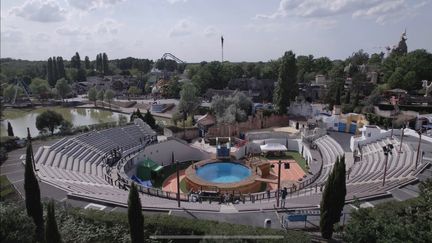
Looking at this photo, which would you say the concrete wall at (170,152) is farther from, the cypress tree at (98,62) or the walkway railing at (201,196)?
the cypress tree at (98,62)

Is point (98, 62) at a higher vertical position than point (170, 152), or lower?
higher

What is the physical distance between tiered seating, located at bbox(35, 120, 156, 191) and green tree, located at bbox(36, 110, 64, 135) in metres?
12.5

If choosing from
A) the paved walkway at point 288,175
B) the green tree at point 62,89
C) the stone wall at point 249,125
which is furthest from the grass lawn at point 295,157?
the green tree at point 62,89

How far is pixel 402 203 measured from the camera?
13.0 metres

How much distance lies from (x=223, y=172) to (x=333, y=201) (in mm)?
17367

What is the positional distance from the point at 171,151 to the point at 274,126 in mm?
17800

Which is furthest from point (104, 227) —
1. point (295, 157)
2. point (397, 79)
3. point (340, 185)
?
point (397, 79)

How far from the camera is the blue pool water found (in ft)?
90.2

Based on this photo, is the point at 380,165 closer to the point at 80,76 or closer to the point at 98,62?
the point at 80,76

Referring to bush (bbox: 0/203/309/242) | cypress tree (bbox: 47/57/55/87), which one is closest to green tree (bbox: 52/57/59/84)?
cypress tree (bbox: 47/57/55/87)

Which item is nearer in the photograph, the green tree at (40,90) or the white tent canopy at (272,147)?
the white tent canopy at (272,147)

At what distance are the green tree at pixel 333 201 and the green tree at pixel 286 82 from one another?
1301 inches

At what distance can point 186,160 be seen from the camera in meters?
32.2

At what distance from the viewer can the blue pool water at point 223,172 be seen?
27500 millimetres
